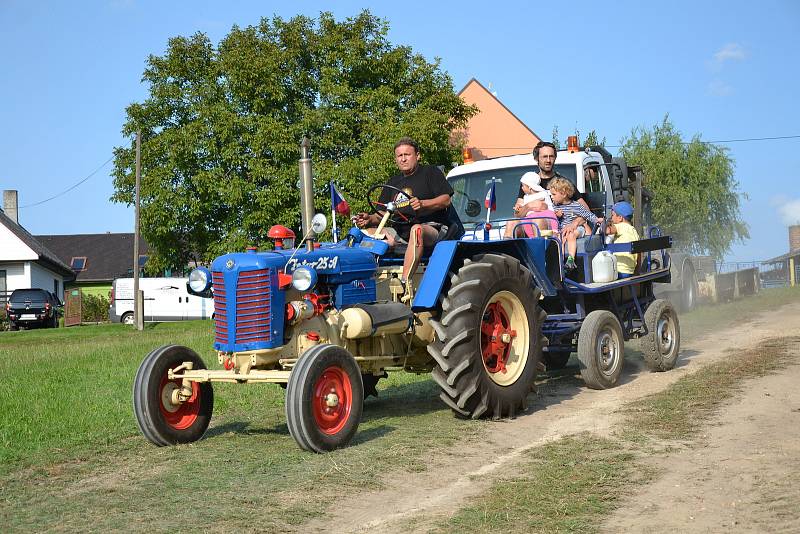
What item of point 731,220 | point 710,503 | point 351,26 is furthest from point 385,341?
point 731,220

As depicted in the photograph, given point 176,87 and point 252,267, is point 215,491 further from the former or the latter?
point 176,87

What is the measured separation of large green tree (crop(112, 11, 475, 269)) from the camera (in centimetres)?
2986

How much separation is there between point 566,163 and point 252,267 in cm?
562

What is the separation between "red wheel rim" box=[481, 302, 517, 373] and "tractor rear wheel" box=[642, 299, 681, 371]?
9.53 ft

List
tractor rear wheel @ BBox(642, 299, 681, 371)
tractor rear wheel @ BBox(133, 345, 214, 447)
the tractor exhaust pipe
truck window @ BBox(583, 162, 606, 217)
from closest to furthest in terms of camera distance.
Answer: tractor rear wheel @ BBox(133, 345, 214, 447)
the tractor exhaust pipe
tractor rear wheel @ BBox(642, 299, 681, 371)
truck window @ BBox(583, 162, 606, 217)

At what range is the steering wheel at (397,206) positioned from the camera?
25.8ft

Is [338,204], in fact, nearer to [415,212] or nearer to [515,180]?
[415,212]

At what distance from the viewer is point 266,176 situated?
29812mm

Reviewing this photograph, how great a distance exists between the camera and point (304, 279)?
673cm

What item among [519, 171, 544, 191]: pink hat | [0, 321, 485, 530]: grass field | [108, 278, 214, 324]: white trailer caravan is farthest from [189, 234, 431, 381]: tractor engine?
[108, 278, 214, 324]: white trailer caravan

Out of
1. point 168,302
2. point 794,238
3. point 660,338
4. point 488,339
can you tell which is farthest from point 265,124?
point 794,238

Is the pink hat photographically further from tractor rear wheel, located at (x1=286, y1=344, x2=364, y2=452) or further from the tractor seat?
tractor rear wheel, located at (x1=286, y1=344, x2=364, y2=452)

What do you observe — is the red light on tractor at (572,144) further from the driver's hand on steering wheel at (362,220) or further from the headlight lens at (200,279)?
the headlight lens at (200,279)

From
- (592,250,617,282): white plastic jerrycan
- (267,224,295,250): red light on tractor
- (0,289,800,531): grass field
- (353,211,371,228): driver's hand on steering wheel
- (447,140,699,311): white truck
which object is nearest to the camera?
(0,289,800,531): grass field
